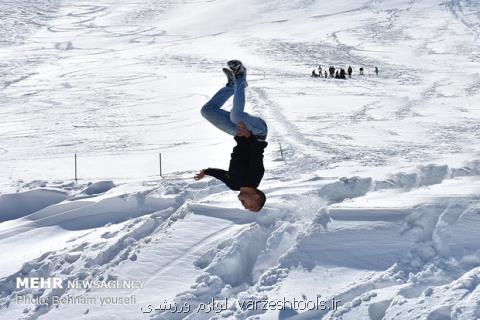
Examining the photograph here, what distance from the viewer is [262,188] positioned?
11094 millimetres

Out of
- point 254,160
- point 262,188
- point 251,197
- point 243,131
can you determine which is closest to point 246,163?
point 254,160

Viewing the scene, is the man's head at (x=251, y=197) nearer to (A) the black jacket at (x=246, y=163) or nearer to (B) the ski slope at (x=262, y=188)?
(A) the black jacket at (x=246, y=163)

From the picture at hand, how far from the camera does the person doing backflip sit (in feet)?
16.6

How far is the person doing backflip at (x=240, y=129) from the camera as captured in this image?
16.6 ft

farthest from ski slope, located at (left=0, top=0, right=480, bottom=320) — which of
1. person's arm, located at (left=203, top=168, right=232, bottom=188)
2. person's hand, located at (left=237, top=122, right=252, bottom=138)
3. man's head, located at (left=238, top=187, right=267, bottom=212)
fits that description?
person's hand, located at (left=237, top=122, right=252, bottom=138)

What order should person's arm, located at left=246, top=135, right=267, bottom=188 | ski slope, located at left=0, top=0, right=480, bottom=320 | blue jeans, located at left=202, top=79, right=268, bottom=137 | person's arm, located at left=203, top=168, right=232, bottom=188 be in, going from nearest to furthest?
blue jeans, located at left=202, top=79, right=268, bottom=137
person's arm, located at left=246, top=135, right=267, bottom=188
person's arm, located at left=203, top=168, right=232, bottom=188
ski slope, located at left=0, top=0, right=480, bottom=320

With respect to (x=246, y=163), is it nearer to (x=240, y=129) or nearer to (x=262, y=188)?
(x=240, y=129)

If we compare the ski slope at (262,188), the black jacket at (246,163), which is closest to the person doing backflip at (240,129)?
the black jacket at (246,163)

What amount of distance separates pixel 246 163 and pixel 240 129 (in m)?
0.46

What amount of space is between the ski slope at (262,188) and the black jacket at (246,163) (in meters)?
2.22

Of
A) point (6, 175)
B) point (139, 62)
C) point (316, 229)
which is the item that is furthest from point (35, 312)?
point (139, 62)

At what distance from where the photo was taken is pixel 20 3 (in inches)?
3073

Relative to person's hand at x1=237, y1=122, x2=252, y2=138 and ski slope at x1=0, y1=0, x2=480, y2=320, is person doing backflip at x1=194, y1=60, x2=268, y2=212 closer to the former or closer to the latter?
person's hand at x1=237, y1=122, x2=252, y2=138

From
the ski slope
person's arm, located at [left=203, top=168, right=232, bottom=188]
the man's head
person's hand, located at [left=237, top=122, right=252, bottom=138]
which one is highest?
person's hand, located at [left=237, top=122, right=252, bottom=138]
